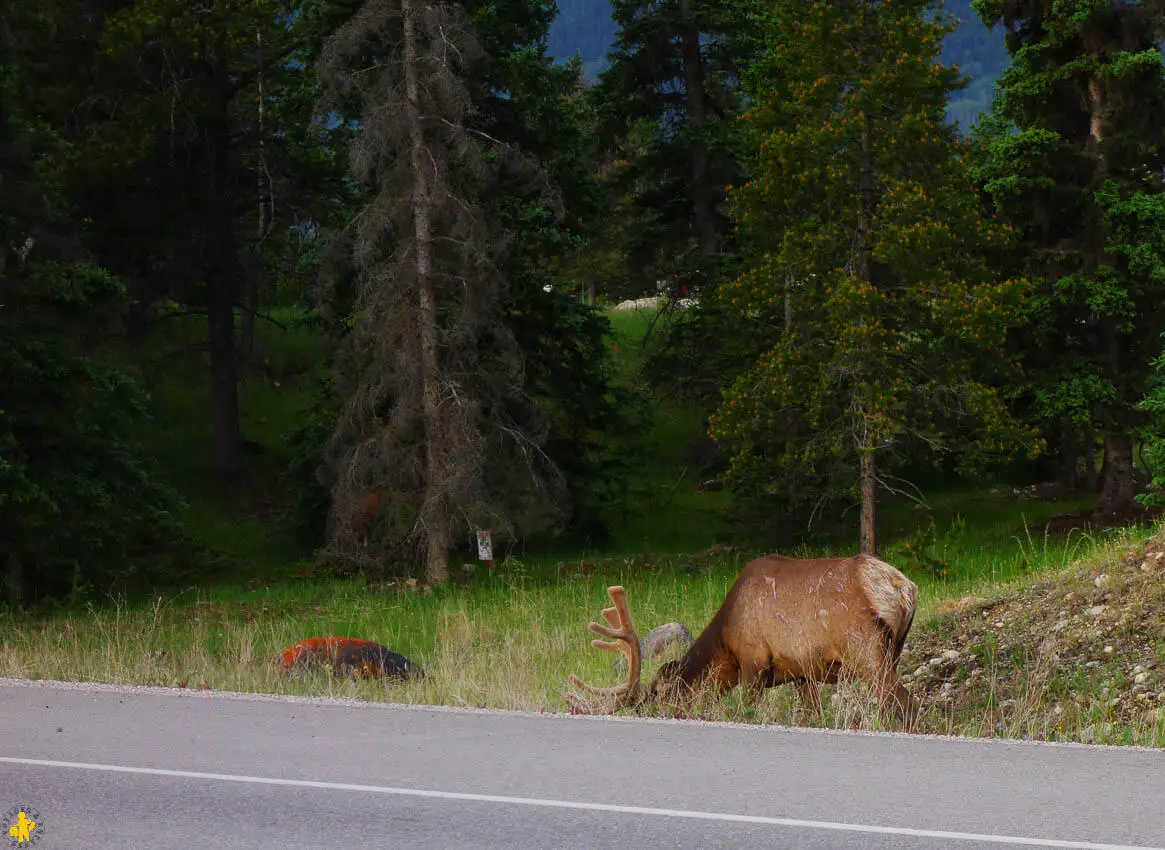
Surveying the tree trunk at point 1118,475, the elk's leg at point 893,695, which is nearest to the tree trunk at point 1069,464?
the tree trunk at point 1118,475

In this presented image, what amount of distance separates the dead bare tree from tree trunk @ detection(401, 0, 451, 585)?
0.9 inches

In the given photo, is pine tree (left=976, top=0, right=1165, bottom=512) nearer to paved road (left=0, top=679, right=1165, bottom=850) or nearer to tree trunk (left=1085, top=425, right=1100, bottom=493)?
tree trunk (left=1085, top=425, right=1100, bottom=493)

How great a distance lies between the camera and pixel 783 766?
8258 millimetres

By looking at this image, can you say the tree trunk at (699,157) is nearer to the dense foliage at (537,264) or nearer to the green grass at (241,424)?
the dense foliage at (537,264)

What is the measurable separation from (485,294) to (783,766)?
16.8 m

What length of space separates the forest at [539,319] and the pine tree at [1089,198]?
0.32 feet

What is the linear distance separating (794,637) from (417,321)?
1561cm

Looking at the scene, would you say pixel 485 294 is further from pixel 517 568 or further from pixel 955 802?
pixel 955 802

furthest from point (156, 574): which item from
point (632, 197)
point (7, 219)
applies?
point (632, 197)

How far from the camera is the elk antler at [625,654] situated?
9.19 metres

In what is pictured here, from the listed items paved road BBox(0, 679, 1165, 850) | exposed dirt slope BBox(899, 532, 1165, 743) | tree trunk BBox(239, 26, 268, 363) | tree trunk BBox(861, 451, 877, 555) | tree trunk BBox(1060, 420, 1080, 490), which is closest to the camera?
paved road BBox(0, 679, 1165, 850)

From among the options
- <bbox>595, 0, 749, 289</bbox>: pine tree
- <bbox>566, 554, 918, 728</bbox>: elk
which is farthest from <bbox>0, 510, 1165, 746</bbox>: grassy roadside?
<bbox>595, 0, 749, 289</bbox>: pine tree

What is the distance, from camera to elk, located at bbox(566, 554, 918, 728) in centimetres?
938

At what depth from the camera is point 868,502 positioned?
72.9 ft
